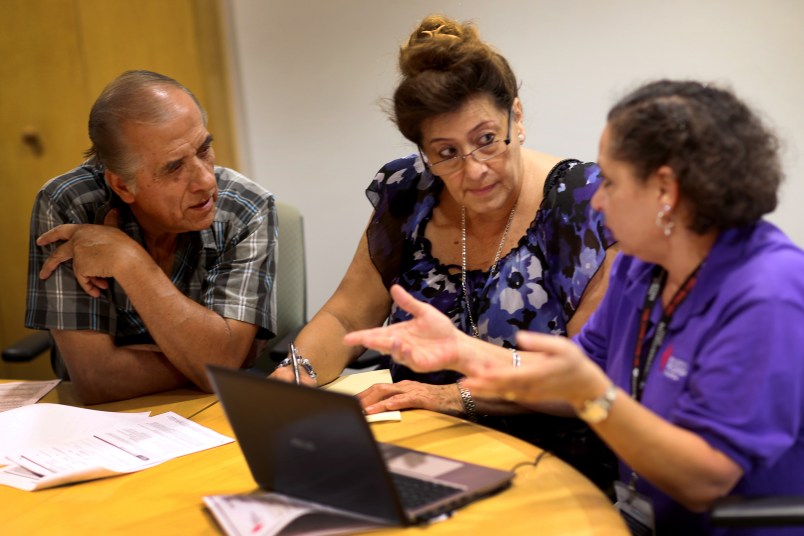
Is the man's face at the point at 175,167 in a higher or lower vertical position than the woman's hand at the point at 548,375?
higher

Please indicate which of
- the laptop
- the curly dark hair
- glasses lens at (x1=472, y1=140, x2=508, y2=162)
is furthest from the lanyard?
glasses lens at (x1=472, y1=140, x2=508, y2=162)

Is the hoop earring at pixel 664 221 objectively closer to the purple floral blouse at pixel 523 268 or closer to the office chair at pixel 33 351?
the purple floral blouse at pixel 523 268

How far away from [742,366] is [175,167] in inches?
60.3

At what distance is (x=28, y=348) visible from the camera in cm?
278

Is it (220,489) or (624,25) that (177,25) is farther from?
(220,489)

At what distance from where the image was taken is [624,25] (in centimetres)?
325

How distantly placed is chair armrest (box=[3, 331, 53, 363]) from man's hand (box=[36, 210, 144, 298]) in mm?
561

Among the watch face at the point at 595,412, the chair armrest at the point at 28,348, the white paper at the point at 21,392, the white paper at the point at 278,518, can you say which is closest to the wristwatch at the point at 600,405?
the watch face at the point at 595,412

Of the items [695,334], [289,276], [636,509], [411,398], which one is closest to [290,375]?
[411,398]

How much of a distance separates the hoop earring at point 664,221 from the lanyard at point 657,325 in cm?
9

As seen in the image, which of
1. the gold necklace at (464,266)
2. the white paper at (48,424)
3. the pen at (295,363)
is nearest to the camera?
the white paper at (48,424)

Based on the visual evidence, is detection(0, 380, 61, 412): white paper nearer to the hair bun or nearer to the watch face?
the hair bun

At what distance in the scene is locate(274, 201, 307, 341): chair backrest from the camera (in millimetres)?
2770

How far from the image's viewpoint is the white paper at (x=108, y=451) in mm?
1660
